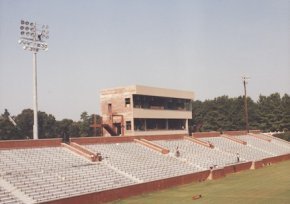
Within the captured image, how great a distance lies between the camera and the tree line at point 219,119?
106m

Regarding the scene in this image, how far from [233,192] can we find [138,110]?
27.9 meters

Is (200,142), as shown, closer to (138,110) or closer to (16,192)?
(138,110)

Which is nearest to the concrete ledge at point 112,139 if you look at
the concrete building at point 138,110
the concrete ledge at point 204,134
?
the concrete ledge at point 204,134

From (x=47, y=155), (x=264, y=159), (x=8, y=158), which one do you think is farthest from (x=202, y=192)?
(x=264, y=159)

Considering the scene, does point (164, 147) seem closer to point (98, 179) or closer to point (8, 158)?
point (98, 179)

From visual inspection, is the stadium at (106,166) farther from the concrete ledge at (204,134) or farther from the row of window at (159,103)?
the row of window at (159,103)

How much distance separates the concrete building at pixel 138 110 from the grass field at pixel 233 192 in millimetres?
19201

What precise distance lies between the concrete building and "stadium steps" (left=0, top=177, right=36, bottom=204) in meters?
29.4

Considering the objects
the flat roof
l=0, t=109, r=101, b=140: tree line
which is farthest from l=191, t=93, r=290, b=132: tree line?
the flat roof

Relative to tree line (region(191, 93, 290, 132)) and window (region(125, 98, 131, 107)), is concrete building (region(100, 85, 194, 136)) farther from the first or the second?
tree line (region(191, 93, 290, 132))

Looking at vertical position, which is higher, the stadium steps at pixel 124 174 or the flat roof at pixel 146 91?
the flat roof at pixel 146 91

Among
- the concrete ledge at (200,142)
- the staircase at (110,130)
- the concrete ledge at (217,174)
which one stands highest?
the staircase at (110,130)

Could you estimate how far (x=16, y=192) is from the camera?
2730cm

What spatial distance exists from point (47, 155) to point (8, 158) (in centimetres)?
381
